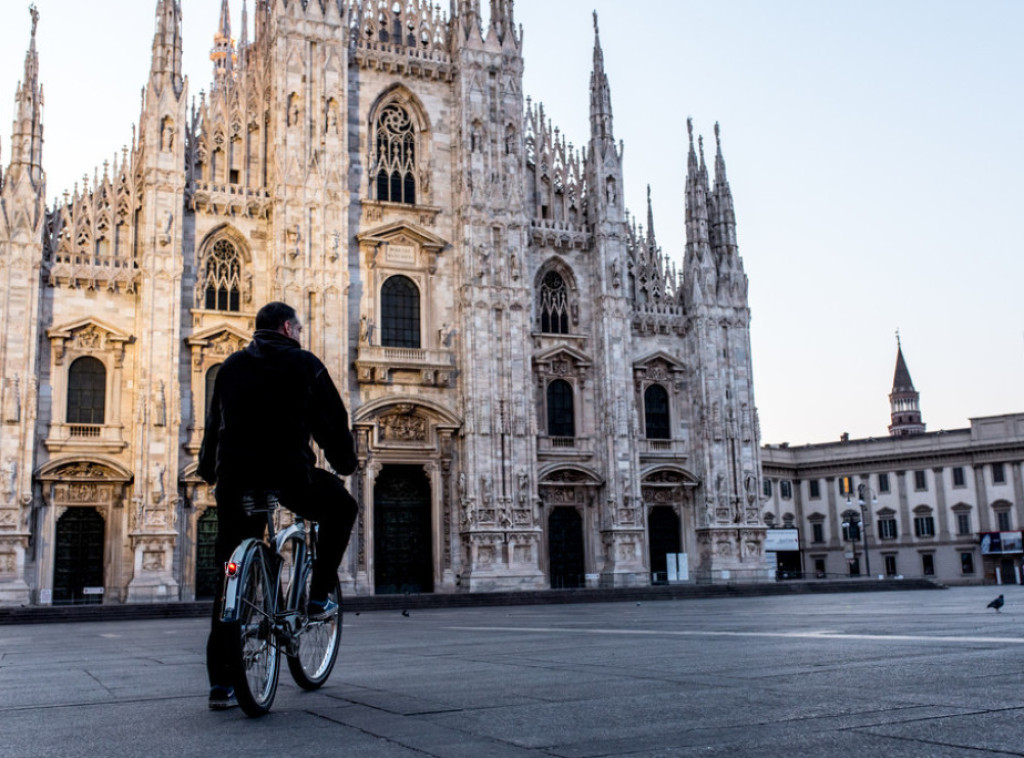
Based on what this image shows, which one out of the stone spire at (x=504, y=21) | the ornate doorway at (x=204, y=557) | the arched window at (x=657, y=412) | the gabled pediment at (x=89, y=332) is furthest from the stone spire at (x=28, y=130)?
the arched window at (x=657, y=412)

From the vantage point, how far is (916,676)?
514 centimetres

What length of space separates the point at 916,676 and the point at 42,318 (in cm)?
3040

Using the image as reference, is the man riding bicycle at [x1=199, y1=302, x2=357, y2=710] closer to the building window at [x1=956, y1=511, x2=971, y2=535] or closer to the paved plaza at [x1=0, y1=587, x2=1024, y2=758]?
the paved plaza at [x1=0, y1=587, x2=1024, y2=758]

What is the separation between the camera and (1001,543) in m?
61.8

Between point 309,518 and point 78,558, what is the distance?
27749 mm

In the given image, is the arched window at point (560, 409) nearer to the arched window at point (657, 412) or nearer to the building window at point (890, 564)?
the arched window at point (657, 412)

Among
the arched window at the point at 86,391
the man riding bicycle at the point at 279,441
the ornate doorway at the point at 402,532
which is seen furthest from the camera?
the ornate doorway at the point at 402,532

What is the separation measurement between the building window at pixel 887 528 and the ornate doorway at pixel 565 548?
3666 cm

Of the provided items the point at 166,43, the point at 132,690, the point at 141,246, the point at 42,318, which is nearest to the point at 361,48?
the point at 166,43

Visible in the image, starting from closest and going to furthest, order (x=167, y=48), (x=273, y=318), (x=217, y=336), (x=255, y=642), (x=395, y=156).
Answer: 1. (x=255, y=642)
2. (x=273, y=318)
3. (x=217, y=336)
4. (x=167, y=48)
5. (x=395, y=156)

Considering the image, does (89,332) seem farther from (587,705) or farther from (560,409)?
(587,705)

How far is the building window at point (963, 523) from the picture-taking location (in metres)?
63.8

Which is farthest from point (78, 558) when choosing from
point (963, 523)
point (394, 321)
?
point (963, 523)

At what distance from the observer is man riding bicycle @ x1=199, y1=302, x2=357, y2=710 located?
5.31 meters
